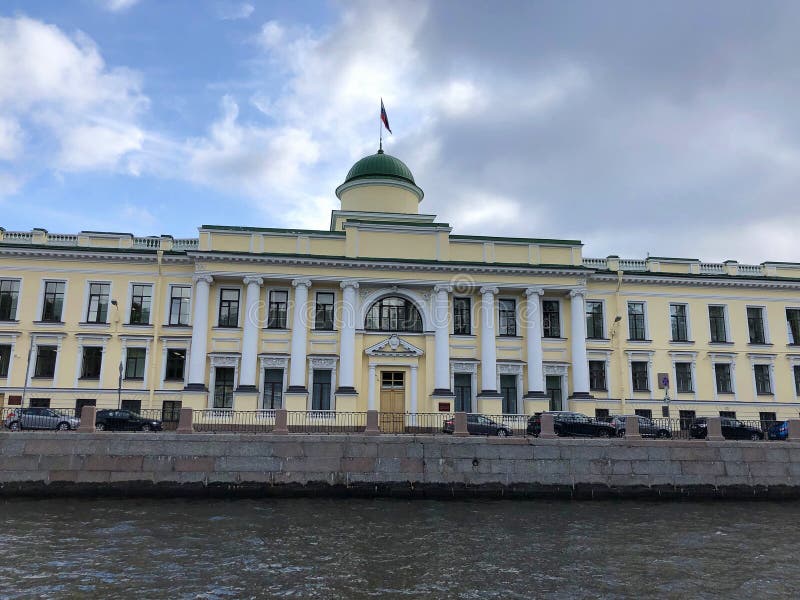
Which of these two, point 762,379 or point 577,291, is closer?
point 577,291

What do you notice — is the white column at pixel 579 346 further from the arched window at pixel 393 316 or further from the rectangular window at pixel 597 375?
the arched window at pixel 393 316

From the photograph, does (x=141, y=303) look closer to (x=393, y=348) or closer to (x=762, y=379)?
(x=393, y=348)

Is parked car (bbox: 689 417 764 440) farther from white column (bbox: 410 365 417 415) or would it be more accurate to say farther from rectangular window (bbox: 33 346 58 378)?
rectangular window (bbox: 33 346 58 378)

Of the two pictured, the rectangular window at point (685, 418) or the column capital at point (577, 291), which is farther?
the column capital at point (577, 291)

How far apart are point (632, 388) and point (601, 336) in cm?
335

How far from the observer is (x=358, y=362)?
31.0m

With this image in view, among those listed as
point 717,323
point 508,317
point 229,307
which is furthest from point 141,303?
point 717,323

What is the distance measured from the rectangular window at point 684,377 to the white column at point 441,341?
13649mm

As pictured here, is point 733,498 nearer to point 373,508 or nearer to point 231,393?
point 373,508

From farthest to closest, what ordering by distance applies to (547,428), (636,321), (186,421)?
(636,321) < (547,428) < (186,421)

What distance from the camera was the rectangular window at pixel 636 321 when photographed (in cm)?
3412

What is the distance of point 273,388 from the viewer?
101 ft

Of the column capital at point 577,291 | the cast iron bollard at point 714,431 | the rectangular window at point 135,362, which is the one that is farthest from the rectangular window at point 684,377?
the rectangular window at point 135,362

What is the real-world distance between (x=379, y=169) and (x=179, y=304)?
51.0ft
